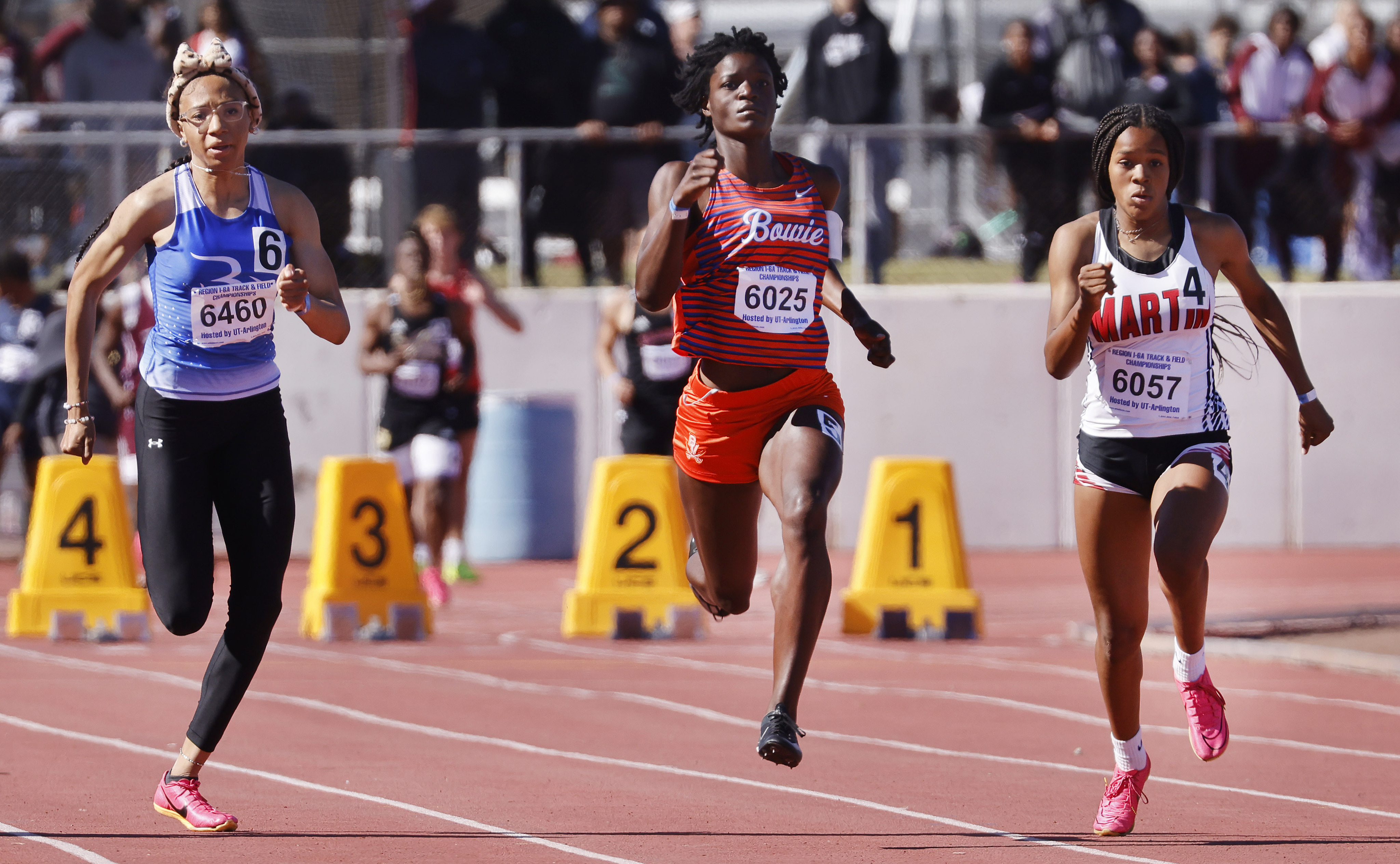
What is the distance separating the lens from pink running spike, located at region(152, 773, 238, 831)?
6266mm

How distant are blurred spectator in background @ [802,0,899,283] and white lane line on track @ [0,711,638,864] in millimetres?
8632

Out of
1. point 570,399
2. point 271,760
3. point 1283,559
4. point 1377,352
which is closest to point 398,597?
point 271,760

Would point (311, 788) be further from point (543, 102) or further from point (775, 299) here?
point (543, 102)

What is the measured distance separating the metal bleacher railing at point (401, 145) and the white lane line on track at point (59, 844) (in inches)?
383

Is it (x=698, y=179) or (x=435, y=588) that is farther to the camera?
(x=435, y=588)

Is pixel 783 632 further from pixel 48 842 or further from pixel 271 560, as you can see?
pixel 48 842

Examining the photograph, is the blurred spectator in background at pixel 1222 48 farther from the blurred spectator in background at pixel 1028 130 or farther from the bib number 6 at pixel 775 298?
the bib number 6 at pixel 775 298

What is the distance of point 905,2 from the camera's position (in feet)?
64.1

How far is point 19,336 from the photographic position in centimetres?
1519

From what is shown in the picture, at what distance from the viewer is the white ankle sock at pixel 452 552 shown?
1389cm

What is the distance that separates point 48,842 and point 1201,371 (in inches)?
149

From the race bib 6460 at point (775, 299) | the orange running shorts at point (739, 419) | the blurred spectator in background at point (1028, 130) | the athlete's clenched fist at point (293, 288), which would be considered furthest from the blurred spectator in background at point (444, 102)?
the athlete's clenched fist at point (293, 288)

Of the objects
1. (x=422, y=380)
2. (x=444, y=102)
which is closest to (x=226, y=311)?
(x=422, y=380)

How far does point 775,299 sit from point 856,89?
9.49 meters
